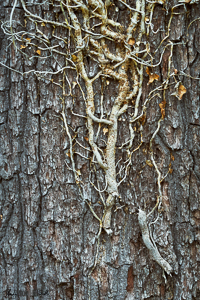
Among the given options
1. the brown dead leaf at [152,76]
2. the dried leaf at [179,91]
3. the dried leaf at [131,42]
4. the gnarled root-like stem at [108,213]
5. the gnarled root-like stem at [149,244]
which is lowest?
the gnarled root-like stem at [149,244]

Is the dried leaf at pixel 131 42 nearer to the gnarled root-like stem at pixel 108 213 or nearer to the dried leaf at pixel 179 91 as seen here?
the dried leaf at pixel 179 91

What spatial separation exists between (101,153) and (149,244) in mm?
519

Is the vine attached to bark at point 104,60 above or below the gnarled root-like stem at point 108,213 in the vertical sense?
above

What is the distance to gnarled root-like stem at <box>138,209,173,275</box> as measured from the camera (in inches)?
52.0

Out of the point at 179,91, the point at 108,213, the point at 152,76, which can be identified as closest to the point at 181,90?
the point at 179,91

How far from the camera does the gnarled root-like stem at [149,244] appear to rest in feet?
4.33

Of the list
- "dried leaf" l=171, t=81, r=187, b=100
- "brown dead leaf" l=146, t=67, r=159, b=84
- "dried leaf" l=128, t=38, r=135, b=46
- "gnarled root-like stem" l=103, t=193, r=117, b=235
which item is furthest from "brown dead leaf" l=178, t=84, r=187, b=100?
"gnarled root-like stem" l=103, t=193, r=117, b=235

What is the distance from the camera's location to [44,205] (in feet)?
4.42

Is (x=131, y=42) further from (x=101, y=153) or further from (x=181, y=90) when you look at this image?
(x=101, y=153)

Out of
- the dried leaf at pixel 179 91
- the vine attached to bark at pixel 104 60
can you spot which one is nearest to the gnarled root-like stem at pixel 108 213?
the vine attached to bark at pixel 104 60

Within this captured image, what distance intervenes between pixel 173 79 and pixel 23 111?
0.79 metres

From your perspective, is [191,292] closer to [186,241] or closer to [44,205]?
[186,241]

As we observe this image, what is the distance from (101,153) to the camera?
1329 millimetres

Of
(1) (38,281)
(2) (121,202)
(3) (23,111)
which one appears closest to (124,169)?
(2) (121,202)
